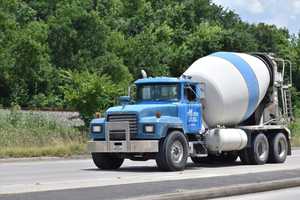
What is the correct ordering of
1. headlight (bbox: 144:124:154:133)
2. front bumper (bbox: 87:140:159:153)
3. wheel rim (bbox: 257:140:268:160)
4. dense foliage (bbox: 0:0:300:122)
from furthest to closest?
1. dense foliage (bbox: 0:0:300:122)
2. wheel rim (bbox: 257:140:268:160)
3. headlight (bbox: 144:124:154:133)
4. front bumper (bbox: 87:140:159:153)

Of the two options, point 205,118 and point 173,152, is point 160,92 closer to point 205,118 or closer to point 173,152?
point 205,118

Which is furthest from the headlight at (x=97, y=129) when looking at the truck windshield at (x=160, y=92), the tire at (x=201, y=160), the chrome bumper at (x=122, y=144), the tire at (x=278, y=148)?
the tire at (x=278, y=148)

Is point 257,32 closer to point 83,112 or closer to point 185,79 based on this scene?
point 83,112

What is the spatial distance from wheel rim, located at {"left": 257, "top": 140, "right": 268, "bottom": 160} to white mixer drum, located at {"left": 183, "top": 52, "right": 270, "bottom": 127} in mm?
1099

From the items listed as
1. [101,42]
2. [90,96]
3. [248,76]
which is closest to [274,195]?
[248,76]

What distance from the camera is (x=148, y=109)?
2188 cm

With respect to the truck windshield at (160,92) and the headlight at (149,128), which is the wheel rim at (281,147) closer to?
the truck windshield at (160,92)

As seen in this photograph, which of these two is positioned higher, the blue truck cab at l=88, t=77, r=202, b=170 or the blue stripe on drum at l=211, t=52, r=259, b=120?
the blue stripe on drum at l=211, t=52, r=259, b=120

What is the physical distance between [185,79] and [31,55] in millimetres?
50843

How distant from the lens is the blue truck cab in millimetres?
21406

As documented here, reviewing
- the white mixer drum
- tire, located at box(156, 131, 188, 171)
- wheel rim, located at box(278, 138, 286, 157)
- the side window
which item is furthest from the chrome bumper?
wheel rim, located at box(278, 138, 286, 157)

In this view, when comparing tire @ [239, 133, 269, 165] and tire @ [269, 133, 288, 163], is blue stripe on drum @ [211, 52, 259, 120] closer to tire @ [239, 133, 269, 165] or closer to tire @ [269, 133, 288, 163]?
tire @ [239, 133, 269, 165]

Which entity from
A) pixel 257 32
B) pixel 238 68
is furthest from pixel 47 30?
pixel 238 68

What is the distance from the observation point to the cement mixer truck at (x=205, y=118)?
71.0 feet
